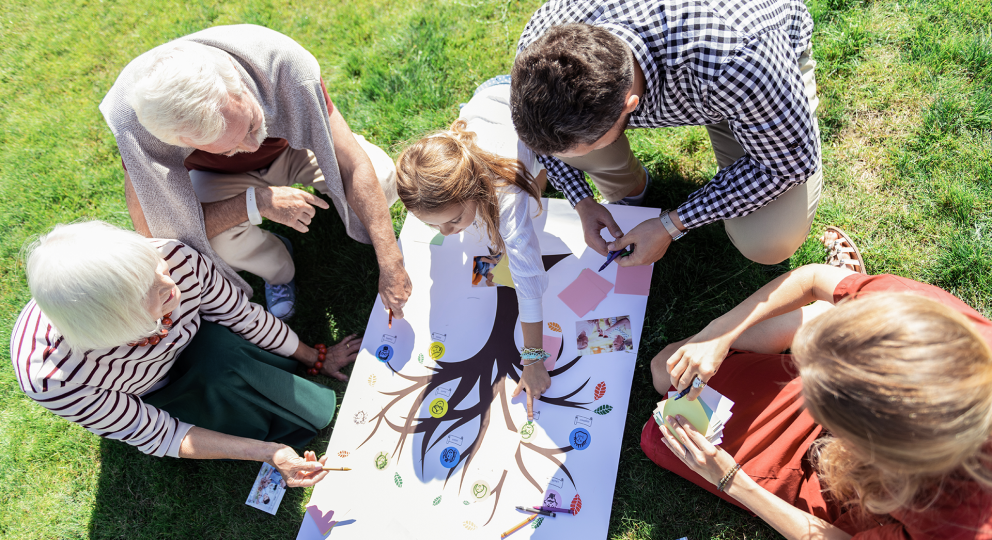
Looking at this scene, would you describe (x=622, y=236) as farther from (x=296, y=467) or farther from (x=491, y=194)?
(x=296, y=467)

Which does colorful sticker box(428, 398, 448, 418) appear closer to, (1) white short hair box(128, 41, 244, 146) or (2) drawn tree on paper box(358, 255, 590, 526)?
(2) drawn tree on paper box(358, 255, 590, 526)

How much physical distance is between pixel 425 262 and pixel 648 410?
1299mm

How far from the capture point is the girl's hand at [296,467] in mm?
2354

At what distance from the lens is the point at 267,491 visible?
265cm

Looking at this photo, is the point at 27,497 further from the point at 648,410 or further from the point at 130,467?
the point at 648,410

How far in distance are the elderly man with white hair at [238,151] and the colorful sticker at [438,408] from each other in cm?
47

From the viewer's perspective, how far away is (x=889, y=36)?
2.93 metres

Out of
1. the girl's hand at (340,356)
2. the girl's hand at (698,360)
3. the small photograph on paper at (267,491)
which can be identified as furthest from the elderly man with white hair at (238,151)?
the girl's hand at (698,360)

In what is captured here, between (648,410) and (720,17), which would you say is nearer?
(720,17)

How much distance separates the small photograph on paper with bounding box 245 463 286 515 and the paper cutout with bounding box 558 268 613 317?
161cm

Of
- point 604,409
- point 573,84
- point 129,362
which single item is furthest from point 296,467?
point 573,84

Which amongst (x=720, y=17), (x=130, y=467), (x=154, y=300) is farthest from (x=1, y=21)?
(x=720, y=17)

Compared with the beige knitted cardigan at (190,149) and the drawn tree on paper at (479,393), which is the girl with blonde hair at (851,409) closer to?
the drawn tree on paper at (479,393)

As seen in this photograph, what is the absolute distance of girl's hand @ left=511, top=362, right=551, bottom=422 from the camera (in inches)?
94.2
